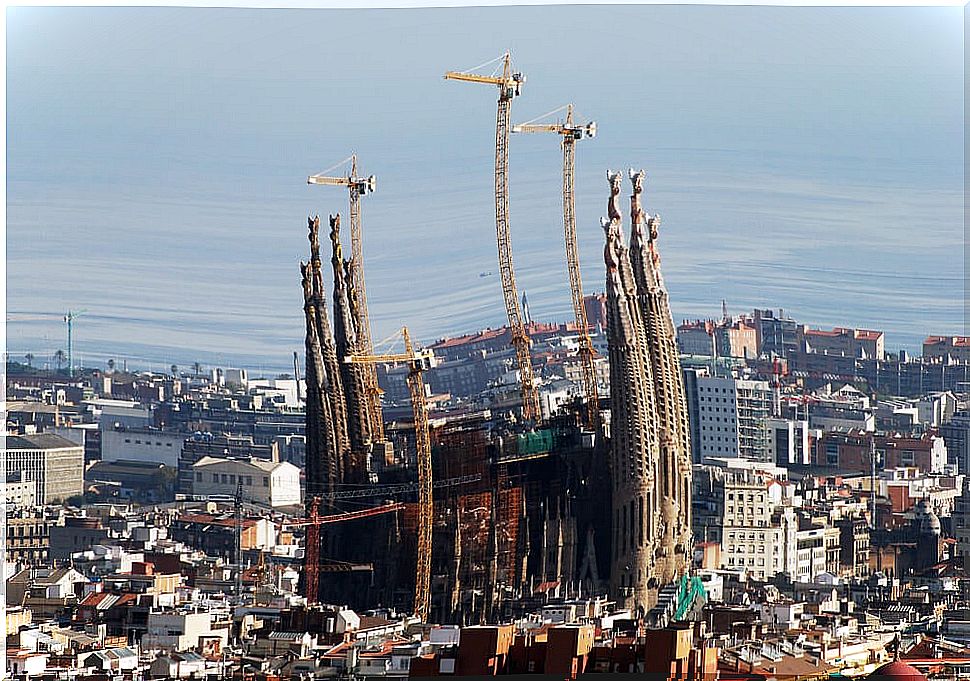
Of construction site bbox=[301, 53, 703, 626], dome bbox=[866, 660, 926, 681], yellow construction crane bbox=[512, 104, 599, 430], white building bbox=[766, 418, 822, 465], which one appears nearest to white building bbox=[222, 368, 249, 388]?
construction site bbox=[301, 53, 703, 626]

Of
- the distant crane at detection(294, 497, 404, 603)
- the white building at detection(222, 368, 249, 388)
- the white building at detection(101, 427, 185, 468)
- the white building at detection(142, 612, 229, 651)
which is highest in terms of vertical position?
the white building at detection(222, 368, 249, 388)

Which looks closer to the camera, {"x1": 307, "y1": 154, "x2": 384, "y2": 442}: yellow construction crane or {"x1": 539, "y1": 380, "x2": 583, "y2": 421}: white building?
{"x1": 307, "y1": 154, "x2": 384, "y2": 442}: yellow construction crane

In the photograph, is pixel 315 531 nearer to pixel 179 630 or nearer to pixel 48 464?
pixel 179 630

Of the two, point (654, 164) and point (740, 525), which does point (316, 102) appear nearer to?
point (654, 164)

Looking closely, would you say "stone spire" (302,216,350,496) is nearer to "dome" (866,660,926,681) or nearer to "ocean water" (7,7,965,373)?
"ocean water" (7,7,965,373)

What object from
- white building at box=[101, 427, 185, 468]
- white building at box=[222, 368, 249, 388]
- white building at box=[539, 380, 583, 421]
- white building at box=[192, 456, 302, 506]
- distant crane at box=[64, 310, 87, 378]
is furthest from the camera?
white building at box=[539, 380, 583, 421]

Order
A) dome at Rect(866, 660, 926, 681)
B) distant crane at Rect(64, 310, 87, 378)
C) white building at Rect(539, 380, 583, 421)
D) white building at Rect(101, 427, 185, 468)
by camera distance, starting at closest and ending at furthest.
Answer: dome at Rect(866, 660, 926, 681)
distant crane at Rect(64, 310, 87, 378)
white building at Rect(101, 427, 185, 468)
white building at Rect(539, 380, 583, 421)
